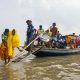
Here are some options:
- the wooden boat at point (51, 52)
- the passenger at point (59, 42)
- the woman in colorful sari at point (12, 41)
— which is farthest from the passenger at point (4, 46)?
the passenger at point (59, 42)

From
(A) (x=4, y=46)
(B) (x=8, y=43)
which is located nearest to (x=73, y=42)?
(B) (x=8, y=43)

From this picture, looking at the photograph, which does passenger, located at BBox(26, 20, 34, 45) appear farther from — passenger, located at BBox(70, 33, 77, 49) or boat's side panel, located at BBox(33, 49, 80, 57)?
passenger, located at BBox(70, 33, 77, 49)

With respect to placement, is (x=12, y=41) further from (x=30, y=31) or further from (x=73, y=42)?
(x=73, y=42)

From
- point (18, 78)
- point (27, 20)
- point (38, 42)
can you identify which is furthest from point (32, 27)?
point (18, 78)

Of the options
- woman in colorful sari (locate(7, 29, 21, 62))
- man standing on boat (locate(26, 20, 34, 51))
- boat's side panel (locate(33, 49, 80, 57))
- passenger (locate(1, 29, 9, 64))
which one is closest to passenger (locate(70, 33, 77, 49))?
boat's side panel (locate(33, 49, 80, 57))

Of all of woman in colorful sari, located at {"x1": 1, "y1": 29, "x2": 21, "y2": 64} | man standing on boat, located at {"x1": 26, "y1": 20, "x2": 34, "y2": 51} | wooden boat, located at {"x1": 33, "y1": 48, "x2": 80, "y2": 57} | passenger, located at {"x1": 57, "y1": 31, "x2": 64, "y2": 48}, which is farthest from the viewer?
passenger, located at {"x1": 57, "y1": 31, "x2": 64, "y2": 48}

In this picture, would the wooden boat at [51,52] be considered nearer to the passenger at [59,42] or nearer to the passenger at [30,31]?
the passenger at [59,42]

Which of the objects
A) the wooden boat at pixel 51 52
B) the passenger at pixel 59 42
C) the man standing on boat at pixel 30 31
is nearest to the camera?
the man standing on boat at pixel 30 31

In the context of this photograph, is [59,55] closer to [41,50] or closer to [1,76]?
[41,50]

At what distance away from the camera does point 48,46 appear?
17422 millimetres

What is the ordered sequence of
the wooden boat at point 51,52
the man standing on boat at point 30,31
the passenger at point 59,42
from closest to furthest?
the man standing on boat at point 30,31
the wooden boat at point 51,52
the passenger at point 59,42

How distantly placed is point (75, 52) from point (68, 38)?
111 centimetres

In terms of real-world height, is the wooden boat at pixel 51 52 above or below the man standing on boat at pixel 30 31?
below

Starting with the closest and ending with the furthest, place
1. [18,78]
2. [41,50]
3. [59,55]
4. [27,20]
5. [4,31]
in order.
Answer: [18,78] → [4,31] → [27,20] → [41,50] → [59,55]
